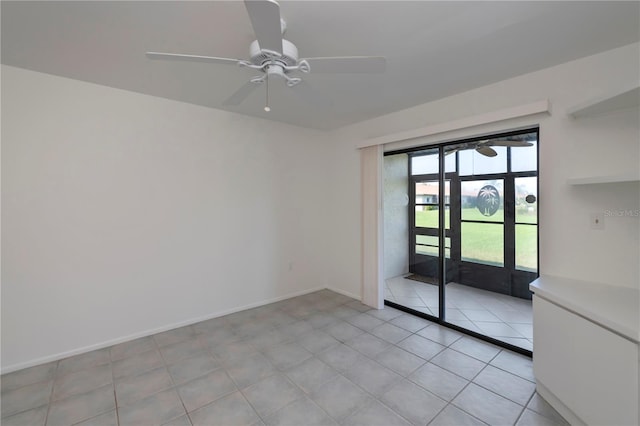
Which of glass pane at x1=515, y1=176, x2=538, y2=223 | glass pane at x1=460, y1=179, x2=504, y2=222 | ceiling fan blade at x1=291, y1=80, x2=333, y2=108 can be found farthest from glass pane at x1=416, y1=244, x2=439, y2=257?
ceiling fan blade at x1=291, y1=80, x2=333, y2=108

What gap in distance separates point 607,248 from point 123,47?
4030 millimetres

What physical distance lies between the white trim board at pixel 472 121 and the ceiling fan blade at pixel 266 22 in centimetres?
211

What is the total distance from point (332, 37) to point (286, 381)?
8.82ft

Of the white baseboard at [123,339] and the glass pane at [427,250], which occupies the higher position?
the glass pane at [427,250]

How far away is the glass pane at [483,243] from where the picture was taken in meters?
3.37

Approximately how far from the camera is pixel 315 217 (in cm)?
440

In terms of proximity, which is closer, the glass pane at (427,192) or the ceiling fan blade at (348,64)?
the ceiling fan blade at (348,64)

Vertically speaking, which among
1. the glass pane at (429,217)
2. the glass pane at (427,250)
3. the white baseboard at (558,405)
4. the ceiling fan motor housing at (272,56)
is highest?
the ceiling fan motor housing at (272,56)

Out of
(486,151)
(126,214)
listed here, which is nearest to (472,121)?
(486,151)

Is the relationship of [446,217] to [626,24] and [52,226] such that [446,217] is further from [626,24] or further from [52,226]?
[52,226]

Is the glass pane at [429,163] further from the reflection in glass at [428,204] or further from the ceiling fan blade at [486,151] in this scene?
the ceiling fan blade at [486,151]

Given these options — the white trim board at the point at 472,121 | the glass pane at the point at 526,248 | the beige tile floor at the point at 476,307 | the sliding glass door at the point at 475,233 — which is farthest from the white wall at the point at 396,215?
the glass pane at the point at 526,248

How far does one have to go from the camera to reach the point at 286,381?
2.19 m

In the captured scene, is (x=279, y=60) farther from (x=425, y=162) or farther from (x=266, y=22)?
(x=425, y=162)
